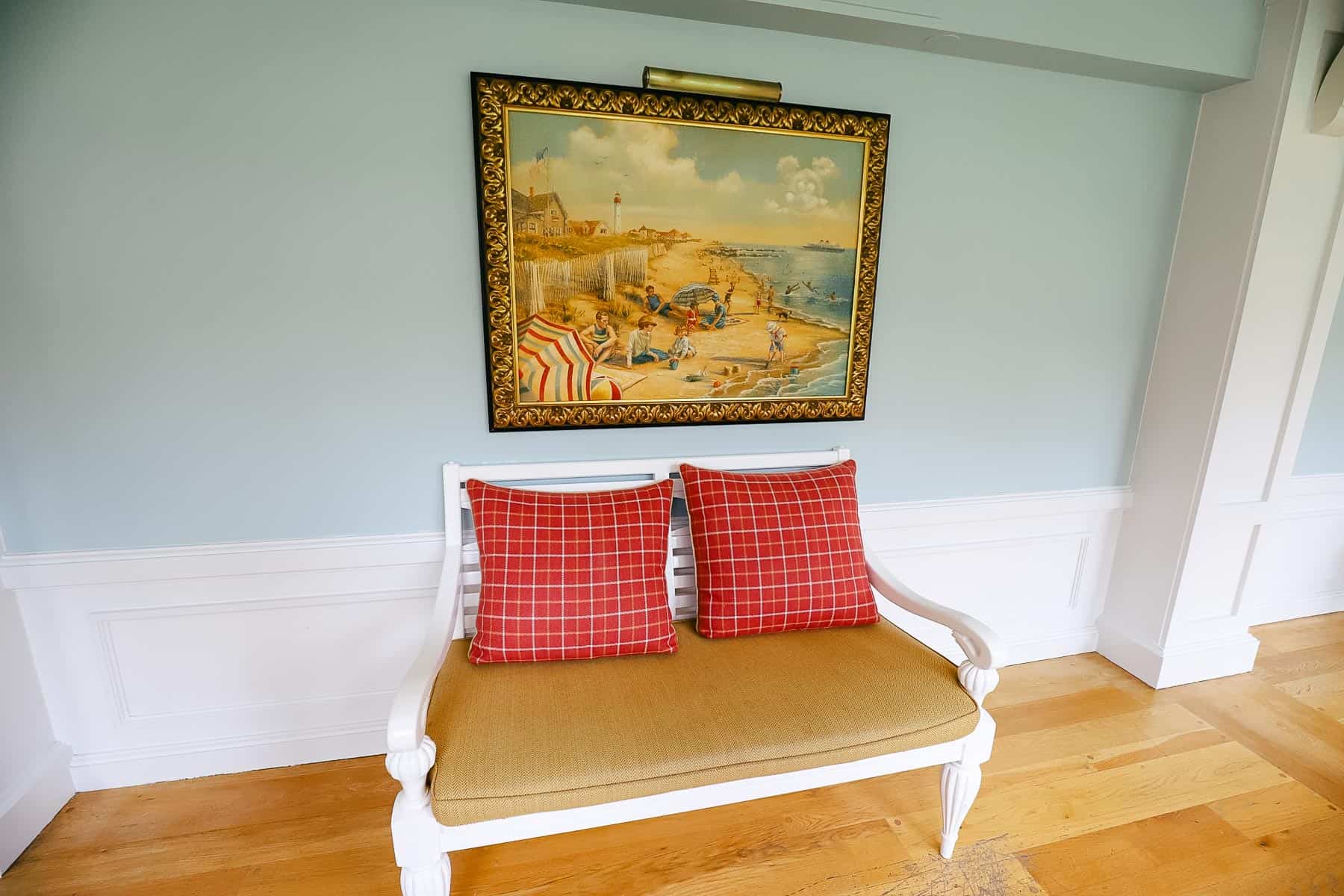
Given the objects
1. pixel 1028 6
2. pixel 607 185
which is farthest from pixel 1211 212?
pixel 607 185

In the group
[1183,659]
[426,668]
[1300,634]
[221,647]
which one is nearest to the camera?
[426,668]

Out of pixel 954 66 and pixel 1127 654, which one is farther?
pixel 1127 654

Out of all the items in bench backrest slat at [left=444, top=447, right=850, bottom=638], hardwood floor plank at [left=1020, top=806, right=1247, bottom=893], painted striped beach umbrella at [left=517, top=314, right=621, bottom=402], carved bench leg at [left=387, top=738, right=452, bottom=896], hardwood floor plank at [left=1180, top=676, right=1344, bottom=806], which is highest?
painted striped beach umbrella at [left=517, top=314, right=621, bottom=402]

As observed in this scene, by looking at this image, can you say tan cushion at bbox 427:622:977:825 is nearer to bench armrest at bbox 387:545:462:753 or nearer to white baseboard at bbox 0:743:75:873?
bench armrest at bbox 387:545:462:753

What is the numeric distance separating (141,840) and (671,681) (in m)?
1.53

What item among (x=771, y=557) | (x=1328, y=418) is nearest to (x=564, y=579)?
(x=771, y=557)

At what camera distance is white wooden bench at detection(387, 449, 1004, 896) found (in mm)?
1228

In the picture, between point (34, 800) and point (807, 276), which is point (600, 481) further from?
point (34, 800)

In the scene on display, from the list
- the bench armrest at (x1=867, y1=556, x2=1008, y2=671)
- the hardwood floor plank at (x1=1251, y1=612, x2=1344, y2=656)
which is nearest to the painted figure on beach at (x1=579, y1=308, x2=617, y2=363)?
the bench armrest at (x1=867, y1=556, x2=1008, y2=671)

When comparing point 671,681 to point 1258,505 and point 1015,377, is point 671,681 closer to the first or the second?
point 1015,377

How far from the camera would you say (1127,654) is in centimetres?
254

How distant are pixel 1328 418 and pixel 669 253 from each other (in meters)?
3.14

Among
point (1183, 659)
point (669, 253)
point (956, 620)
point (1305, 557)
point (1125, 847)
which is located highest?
point (669, 253)

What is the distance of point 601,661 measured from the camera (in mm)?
1659
